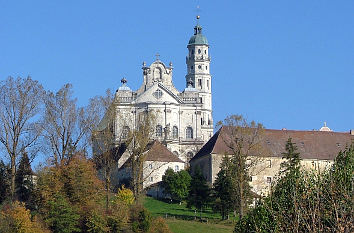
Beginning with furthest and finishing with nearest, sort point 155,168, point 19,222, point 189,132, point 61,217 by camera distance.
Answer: point 189,132 < point 155,168 < point 61,217 < point 19,222

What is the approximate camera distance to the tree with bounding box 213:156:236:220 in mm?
75938

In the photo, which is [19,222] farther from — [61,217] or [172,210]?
[172,210]

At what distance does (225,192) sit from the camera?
77125 mm

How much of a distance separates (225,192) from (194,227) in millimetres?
5940

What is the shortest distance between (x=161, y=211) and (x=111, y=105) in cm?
1052

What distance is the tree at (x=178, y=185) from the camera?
84812 millimetres

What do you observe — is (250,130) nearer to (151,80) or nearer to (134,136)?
(134,136)

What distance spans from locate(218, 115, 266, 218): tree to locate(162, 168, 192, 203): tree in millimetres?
5543

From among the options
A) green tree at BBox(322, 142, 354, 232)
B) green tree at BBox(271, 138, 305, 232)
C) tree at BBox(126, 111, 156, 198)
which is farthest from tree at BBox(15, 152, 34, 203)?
green tree at BBox(322, 142, 354, 232)

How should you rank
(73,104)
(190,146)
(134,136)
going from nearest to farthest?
(73,104) < (134,136) < (190,146)

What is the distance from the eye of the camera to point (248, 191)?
75.2 m

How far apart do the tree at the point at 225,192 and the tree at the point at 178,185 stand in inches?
211

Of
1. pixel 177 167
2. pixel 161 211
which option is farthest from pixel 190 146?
pixel 161 211

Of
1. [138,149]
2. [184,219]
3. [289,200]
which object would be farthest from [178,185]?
[289,200]
